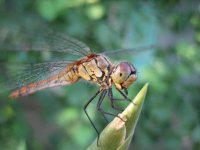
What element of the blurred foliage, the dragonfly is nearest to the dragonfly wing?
the dragonfly

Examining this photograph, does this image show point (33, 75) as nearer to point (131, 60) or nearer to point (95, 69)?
point (95, 69)

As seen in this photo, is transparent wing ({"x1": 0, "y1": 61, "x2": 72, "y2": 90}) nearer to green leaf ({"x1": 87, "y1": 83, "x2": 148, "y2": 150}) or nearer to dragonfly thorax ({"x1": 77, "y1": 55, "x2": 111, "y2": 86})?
dragonfly thorax ({"x1": 77, "y1": 55, "x2": 111, "y2": 86})

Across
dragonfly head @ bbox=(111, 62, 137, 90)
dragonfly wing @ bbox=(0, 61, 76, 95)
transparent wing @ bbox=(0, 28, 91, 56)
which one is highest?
transparent wing @ bbox=(0, 28, 91, 56)

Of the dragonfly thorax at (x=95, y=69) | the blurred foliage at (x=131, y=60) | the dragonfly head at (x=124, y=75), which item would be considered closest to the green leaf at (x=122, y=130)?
the dragonfly head at (x=124, y=75)

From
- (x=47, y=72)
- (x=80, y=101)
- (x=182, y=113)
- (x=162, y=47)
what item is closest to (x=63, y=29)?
(x=80, y=101)

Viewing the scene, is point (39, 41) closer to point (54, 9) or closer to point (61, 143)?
point (54, 9)

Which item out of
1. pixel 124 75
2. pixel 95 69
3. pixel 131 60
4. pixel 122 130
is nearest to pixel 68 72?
pixel 95 69
